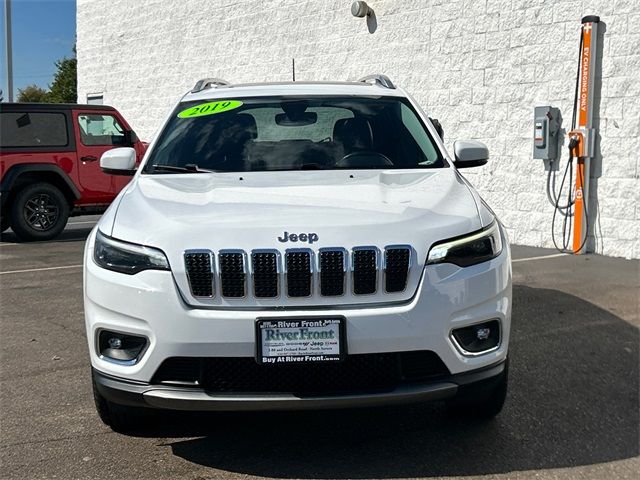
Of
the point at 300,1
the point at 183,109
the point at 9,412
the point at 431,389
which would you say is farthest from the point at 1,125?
the point at 431,389

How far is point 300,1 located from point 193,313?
11181mm

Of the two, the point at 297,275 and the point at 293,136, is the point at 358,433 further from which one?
the point at 293,136

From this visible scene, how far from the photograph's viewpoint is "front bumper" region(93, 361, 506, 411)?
321cm

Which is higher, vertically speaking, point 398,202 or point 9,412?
point 398,202

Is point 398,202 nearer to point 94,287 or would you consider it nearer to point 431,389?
point 431,389

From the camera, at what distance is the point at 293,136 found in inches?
187

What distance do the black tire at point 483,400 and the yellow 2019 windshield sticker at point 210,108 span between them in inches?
87.7

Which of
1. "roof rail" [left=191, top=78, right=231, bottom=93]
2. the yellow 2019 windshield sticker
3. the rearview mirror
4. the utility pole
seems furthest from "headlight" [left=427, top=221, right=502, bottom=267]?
the utility pole

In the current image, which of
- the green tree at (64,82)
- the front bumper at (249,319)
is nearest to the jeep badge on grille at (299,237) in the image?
the front bumper at (249,319)

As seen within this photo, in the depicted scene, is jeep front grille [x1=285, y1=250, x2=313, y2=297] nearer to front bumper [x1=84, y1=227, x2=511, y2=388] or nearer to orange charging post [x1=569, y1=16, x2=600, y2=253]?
front bumper [x1=84, y1=227, x2=511, y2=388]

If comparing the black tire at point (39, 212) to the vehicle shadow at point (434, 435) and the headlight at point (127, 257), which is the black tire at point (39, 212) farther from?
the headlight at point (127, 257)

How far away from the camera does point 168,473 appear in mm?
3445

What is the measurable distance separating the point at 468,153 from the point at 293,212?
1.74 meters

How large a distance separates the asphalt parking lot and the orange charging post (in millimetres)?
3940
